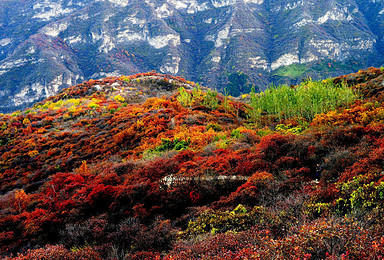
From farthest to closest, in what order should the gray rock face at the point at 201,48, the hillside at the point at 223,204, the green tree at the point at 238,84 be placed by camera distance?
the gray rock face at the point at 201,48 → the green tree at the point at 238,84 → the hillside at the point at 223,204

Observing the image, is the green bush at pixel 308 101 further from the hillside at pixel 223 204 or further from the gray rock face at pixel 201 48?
the gray rock face at pixel 201 48

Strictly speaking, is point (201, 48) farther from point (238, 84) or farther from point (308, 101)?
point (308, 101)

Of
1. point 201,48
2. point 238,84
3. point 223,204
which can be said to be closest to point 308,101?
point 223,204

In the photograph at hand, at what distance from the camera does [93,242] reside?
523cm

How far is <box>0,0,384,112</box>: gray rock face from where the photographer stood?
14175 centimetres

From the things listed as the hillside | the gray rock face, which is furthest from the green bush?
the gray rock face

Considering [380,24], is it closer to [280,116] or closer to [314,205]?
[280,116]

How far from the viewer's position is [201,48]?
649 feet

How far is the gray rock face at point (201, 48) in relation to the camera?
141750mm

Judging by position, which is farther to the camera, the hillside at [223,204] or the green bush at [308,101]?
the green bush at [308,101]

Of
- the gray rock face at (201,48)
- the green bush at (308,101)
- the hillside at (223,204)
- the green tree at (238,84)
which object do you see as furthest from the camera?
the gray rock face at (201,48)

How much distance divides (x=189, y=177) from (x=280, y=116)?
14857mm

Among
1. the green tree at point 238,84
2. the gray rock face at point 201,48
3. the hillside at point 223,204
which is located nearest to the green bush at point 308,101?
the hillside at point 223,204

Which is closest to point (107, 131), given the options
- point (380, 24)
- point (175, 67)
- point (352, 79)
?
point (352, 79)
